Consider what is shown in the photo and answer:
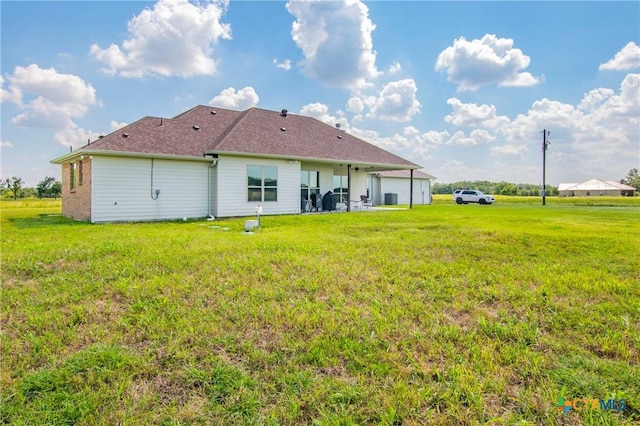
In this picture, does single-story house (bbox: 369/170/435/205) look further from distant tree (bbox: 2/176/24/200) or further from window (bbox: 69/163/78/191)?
distant tree (bbox: 2/176/24/200)

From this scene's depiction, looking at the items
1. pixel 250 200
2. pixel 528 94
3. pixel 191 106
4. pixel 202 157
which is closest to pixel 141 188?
pixel 202 157

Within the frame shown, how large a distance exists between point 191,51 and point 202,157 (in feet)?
14.8

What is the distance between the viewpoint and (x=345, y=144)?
65.0 feet

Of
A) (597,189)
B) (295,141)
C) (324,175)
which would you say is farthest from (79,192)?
(597,189)

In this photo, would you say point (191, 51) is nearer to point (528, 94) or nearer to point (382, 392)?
point (382, 392)

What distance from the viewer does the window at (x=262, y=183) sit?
15094 mm

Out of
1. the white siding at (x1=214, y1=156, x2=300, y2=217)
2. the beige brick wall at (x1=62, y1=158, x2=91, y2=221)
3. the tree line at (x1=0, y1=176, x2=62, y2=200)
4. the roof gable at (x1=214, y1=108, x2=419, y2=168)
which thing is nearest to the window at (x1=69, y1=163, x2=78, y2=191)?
the beige brick wall at (x1=62, y1=158, x2=91, y2=221)

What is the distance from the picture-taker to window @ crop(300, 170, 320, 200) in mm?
18031

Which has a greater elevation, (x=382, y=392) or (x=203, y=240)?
(x=203, y=240)

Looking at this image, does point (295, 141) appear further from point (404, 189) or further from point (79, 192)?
point (404, 189)

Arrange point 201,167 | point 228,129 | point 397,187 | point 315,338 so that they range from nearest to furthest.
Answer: point 315,338
point 201,167
point 228,129
point 397,187

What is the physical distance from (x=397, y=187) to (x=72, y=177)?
25.5m

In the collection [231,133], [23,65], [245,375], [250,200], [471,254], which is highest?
[23,65]

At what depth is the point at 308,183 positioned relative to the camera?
722 inches
